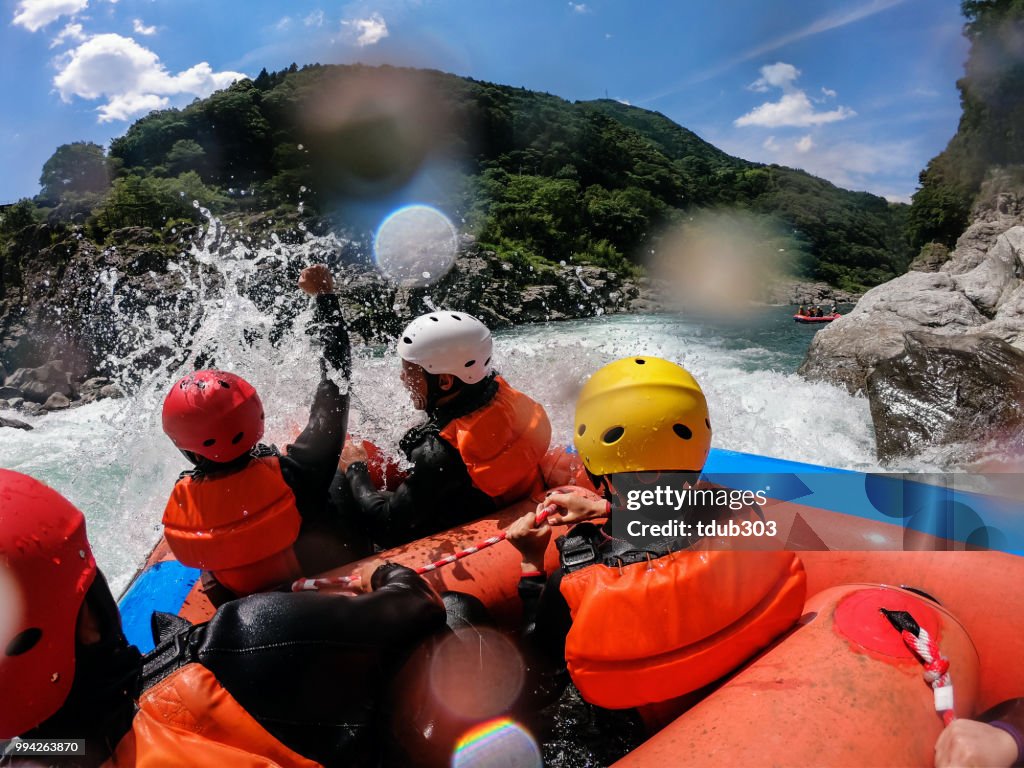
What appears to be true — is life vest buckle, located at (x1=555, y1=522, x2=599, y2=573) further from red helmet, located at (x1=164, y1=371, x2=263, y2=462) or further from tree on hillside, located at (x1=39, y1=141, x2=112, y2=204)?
tree on hillside, located at (x1=39, y1=141, x2=112, y2=204)

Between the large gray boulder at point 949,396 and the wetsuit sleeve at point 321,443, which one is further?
the large gray boulder at point 949,396

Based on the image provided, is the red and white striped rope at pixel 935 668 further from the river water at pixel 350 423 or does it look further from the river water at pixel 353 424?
the river water at pixel 353 424

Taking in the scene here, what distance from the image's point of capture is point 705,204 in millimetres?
65875

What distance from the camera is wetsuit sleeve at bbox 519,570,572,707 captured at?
1984 millimetres

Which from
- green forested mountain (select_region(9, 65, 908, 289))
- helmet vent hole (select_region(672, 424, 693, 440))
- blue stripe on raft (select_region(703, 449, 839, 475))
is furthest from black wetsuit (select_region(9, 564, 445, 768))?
green forested mountain (select_region(9, 65, 908, 289))

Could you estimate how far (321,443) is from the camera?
8.46 ft

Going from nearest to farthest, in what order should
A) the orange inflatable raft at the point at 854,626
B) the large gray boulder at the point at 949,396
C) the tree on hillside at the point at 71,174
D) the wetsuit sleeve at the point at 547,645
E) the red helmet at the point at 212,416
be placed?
the orange inflatable raft at the point at 854,626 < the wetsuit sleeve at the point at 547,645 < the red helmet at the point at 212,416 < the large gray boulder at the point at 949,396 < the tree on hillside at the point at 71,174

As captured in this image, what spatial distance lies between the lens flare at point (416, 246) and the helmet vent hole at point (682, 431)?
99.0ft

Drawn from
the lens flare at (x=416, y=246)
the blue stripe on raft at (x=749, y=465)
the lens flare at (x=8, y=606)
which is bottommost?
the blue stripe on raft at (x=749, y=465)

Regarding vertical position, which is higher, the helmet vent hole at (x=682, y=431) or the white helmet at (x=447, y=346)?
the white helmet at (x=447, y=346)

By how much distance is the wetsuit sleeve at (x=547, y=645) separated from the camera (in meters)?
1.98

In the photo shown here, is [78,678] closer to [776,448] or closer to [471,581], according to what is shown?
[471,581]

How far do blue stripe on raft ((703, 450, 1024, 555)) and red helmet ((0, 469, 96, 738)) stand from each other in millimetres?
2635

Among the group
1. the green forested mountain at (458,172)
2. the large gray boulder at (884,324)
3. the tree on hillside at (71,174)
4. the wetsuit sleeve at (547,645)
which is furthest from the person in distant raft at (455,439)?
the tree on hillside at (71,174)
